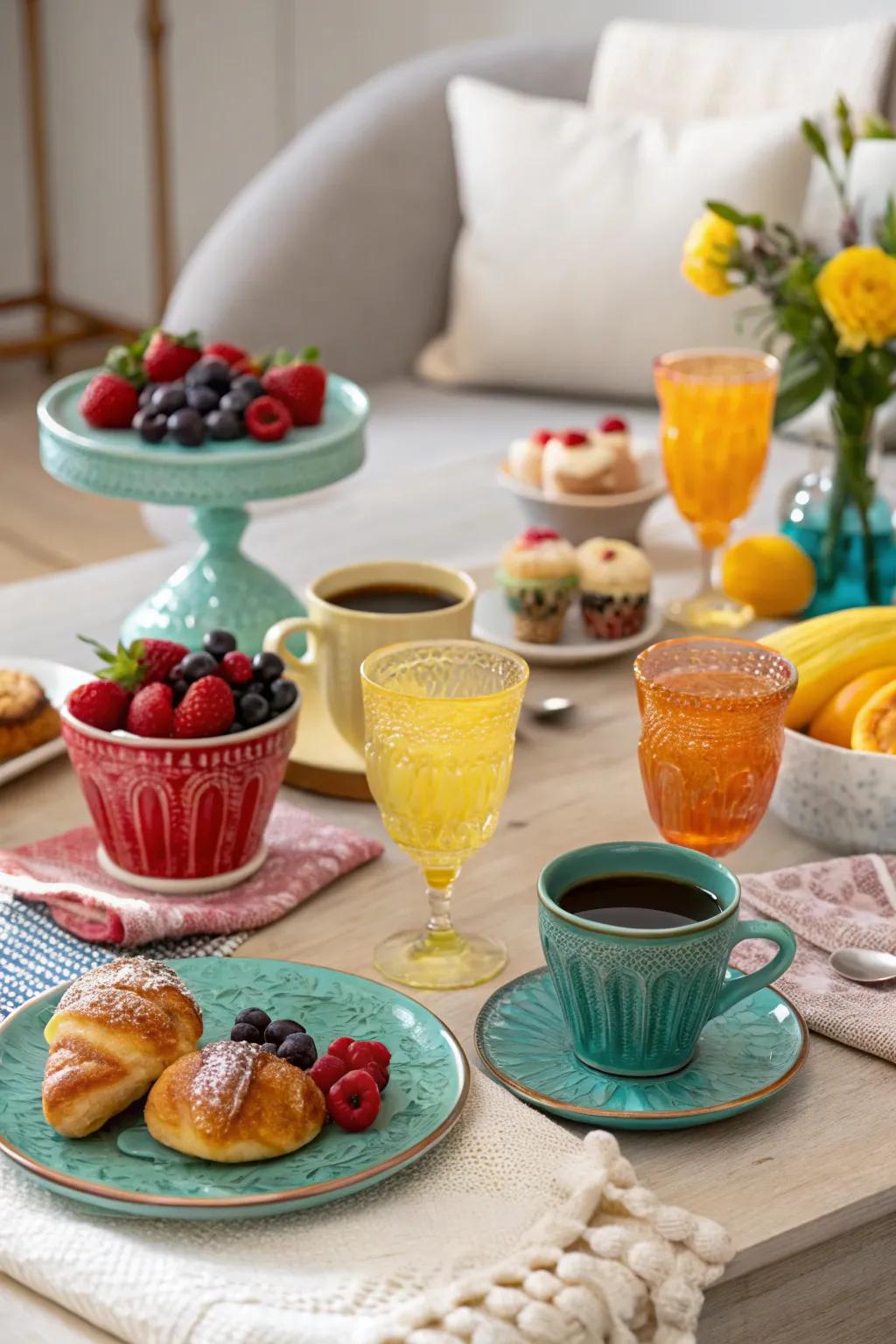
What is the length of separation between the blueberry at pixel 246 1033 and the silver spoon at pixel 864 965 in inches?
13.2

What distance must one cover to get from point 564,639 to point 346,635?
33cm

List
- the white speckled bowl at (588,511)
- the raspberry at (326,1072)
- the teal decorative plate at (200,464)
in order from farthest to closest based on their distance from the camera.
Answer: the white speckled bowl at (588,511) → the teal decorative plate at (200,464) → the raspberry at (326,1072)

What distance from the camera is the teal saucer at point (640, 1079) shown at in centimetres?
83

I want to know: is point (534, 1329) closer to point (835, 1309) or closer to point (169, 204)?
point (835, 1309)

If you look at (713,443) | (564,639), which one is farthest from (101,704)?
(713,443)

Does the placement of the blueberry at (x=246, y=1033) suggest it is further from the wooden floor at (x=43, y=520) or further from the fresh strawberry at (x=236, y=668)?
the wooden floor at (x=43, y=520)

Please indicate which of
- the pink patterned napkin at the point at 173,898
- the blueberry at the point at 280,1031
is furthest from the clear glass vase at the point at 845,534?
the blueberry at the point at 280,1031

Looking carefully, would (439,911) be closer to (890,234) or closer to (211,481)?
(211,481)

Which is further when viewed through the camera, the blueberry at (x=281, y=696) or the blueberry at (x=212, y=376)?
the blueberry at (x=212, y=376)

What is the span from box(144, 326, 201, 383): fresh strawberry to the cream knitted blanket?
755 mm

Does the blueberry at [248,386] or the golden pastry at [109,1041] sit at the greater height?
the blueberry at [248,386]

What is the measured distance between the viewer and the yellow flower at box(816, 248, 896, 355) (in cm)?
138

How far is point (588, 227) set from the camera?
264cm

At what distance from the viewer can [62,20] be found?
5035mm
